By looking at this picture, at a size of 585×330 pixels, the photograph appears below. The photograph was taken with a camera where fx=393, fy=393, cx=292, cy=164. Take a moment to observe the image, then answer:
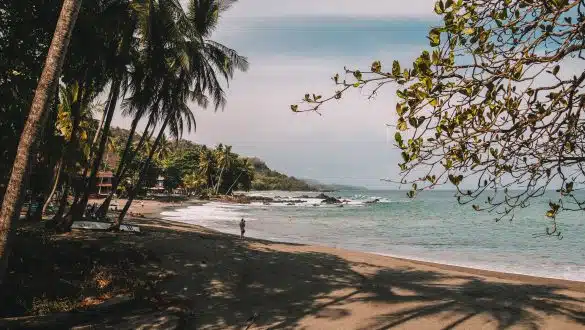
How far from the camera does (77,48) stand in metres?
11.2

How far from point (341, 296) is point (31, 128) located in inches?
283

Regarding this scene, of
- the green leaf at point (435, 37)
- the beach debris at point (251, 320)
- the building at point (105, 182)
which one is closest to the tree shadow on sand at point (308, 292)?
the beach debris at point (251, 320)

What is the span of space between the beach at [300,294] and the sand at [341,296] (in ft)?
0.07

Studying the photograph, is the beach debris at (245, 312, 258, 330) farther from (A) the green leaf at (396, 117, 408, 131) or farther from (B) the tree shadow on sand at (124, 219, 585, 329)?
(A) the green leaf at (396, 117, 408, 131)

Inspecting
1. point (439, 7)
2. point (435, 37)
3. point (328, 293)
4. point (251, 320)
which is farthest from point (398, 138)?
point (328, 293)

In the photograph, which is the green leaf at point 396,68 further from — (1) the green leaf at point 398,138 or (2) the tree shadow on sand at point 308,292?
(2) the tree shadow on sand at point 308,292

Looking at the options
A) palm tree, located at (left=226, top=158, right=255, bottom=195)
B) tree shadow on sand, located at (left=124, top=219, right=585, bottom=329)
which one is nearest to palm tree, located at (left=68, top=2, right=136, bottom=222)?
tree shadow on sand, located at (left=124, top=219, right=585, bottom=329)

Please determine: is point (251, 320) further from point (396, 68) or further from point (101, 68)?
point (101, 68)

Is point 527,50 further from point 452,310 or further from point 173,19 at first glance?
point 173,19

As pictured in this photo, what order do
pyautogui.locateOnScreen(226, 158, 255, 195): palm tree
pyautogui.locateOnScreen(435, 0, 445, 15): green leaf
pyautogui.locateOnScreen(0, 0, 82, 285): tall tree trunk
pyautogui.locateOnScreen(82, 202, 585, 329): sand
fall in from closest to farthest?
pyautogui.locateOnScreen(435, 0, 445, 15): green leaf → pyautogui.locateOnScreen(0, 0, 82, 285): tall tree trunk → pyautogui.locateOnScreen(82, 202, 585, 329): sand → pyautogui.locateOnScreen(226, 158, 255, 195): palm tree

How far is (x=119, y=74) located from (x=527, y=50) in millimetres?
14866

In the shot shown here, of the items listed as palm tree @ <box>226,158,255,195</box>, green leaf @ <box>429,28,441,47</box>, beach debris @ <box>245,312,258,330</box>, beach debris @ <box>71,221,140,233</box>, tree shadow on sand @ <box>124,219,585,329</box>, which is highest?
palm tree @ <box>226,158,255,195</box>

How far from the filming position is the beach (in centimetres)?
750

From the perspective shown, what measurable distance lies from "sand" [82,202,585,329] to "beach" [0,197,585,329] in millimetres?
22
